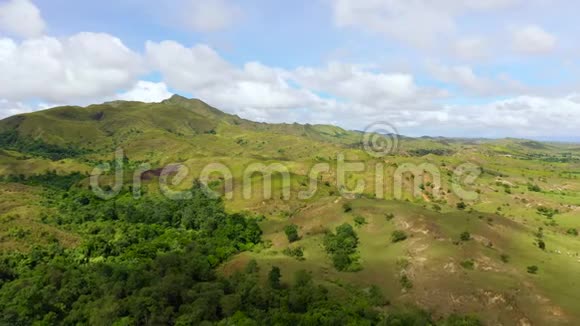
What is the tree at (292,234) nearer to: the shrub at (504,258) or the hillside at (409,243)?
the hillside at (409,243)

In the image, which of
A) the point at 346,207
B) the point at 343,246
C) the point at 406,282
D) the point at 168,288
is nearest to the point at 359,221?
the point at 346,207

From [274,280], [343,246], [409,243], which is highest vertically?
[409,243]

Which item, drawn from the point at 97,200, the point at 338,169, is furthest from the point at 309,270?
the point at 338,169

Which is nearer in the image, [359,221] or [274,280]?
[274,280]

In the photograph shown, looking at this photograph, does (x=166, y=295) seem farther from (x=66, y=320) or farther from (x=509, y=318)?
(x=509, y=318)

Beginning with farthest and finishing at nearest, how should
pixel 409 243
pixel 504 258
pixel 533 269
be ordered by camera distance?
1. pixel 409 243
2. pixel 504 258
3. pixel 533 269

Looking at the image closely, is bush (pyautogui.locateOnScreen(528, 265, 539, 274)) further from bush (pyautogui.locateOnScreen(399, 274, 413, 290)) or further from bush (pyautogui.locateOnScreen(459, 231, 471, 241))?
bush (pyautogui.locateOnScreen(399, 274, 413, 290))

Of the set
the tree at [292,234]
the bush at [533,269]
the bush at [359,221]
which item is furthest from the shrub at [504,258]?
the tree at [292,234]

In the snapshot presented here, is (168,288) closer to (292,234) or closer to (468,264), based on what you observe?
(292,234)
